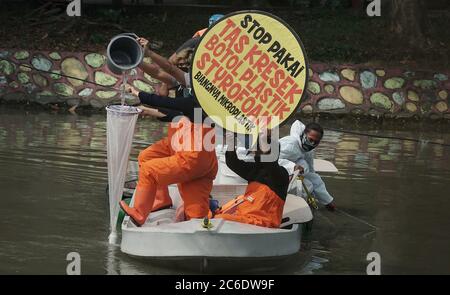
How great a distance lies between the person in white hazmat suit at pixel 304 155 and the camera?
32.8 ft

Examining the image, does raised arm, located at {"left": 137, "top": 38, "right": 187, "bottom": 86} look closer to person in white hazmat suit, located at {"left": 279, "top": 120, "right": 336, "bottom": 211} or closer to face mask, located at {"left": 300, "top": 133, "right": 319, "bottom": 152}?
person in white hazmat suit, located at {"left": 279, "top": 120, "right": 336, "bottom": 211}

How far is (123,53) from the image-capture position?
326 inches

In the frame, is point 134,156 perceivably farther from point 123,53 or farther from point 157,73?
point 123,53

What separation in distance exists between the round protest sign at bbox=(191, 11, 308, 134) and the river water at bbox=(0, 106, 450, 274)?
4.44 feet

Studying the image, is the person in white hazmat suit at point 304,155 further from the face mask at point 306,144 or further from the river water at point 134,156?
the river water at point 134,156

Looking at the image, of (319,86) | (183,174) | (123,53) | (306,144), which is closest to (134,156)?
(306,144)

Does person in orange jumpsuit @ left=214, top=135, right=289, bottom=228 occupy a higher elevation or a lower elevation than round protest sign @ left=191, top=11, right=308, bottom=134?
lower

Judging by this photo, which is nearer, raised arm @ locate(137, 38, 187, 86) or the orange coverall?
the orange coverall

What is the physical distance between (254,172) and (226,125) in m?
0.49

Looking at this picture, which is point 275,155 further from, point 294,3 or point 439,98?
point 294,3

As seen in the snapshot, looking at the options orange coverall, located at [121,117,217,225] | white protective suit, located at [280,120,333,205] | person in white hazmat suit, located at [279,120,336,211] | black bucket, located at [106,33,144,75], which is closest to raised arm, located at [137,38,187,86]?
black bucket, located at [106,33,144,75]

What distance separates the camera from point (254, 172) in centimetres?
861

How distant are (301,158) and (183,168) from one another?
2320mm

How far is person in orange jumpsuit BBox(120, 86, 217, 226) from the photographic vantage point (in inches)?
328
